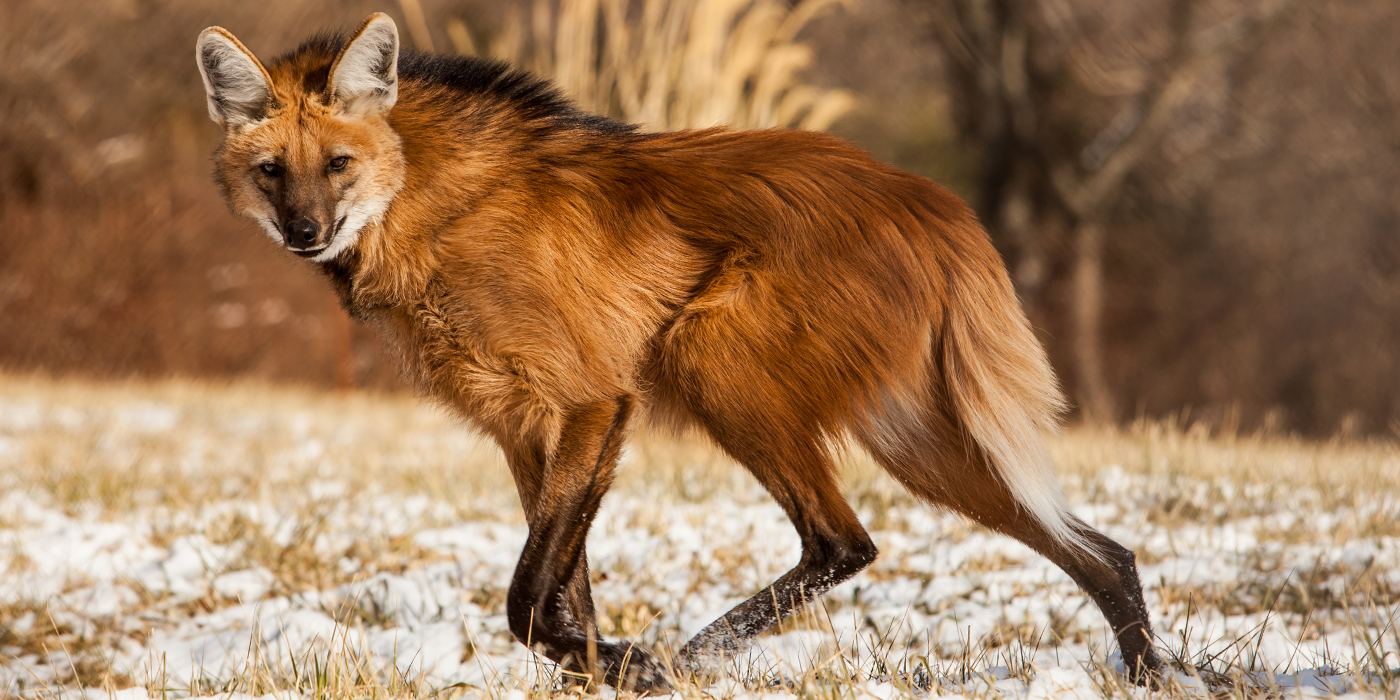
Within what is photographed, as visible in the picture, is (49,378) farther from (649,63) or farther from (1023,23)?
(1023,23)

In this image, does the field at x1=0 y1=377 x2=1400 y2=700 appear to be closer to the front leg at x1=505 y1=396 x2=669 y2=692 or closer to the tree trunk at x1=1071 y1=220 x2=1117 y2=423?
the front leg at x1=505 y1=396 x2=669 y2=692

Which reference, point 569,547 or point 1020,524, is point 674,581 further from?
point 1020,524

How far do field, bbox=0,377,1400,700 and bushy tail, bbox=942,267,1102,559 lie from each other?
1.26 ft

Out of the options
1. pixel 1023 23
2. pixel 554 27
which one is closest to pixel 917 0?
pixel 1023 23

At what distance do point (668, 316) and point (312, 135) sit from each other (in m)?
1.02

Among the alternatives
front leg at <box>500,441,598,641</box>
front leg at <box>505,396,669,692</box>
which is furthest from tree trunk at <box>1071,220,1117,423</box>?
front leg at <box>505,396,669,692</box>

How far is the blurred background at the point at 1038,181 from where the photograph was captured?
432 inches

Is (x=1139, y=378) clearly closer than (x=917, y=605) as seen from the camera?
No

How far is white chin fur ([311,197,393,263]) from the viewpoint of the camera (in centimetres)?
259

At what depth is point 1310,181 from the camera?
39.5 feet

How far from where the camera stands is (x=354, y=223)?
103 inches

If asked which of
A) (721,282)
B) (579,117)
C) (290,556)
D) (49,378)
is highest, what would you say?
(579,117)

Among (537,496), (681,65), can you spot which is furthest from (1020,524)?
(681,65)

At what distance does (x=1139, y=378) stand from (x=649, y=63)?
9296 millimetres
